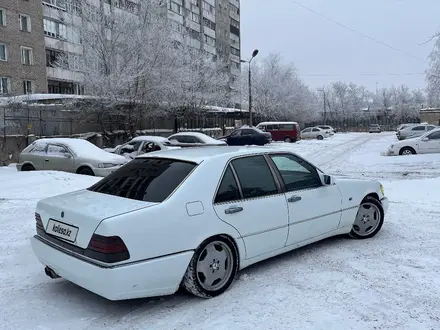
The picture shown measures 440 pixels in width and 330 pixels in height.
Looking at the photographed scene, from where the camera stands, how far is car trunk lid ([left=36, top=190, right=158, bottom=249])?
11.7 feet

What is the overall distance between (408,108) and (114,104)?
8696 centimetres

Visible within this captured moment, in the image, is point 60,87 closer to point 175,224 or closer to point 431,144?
point 431,144

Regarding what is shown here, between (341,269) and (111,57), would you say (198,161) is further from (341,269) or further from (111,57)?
(111,57)

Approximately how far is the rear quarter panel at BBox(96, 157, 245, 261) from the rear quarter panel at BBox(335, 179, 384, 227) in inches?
72.2

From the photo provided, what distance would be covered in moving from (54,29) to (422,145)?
105 feet

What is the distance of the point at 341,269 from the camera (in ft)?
15.0

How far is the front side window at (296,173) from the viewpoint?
4840 mm

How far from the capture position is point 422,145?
19406mm

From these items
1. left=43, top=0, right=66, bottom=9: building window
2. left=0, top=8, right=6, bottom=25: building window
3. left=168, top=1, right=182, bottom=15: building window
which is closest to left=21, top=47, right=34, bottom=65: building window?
left=0, top=8, right=6, bottom=25: building window

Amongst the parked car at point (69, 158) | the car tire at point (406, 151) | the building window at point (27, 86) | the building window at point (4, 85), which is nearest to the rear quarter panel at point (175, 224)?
the parked car at point (69, 158)

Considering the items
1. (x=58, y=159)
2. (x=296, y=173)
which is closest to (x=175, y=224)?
(x=296, y=173)

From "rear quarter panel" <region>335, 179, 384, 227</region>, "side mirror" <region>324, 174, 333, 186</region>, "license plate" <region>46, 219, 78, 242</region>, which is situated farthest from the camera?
"rear quarter panel" <region>335, 179, 384, 227</region>

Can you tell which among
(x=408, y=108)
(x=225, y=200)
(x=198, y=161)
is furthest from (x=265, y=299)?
(x=408, y=108)

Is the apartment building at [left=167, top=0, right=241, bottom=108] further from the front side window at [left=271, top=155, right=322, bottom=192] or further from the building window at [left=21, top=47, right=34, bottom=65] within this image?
the front side window at [left=271, top=155, right=322, bottom=192]
